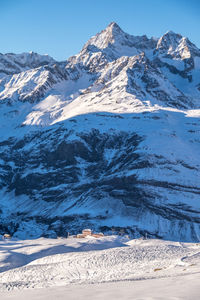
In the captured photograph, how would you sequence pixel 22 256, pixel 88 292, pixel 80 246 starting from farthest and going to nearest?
pixel 80 246, pixel 22 256, pixel 88 292

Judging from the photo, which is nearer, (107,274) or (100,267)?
(107,274)

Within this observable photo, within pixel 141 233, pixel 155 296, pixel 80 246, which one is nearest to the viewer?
pixel 155 296

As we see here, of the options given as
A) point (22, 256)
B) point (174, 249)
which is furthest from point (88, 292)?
point (22, 256)

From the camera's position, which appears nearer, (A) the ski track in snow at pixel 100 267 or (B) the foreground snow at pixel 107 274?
(B) the foreground snow at pixel 107 274

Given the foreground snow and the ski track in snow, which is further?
the ski track in snow

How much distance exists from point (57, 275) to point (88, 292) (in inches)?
465

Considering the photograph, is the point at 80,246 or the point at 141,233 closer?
the point at 80,246

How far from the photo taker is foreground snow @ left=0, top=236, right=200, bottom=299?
24250 mm

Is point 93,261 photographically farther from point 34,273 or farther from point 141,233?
point 141,233

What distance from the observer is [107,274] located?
34.8 metres

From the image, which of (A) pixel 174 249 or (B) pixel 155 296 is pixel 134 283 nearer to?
(B) pixel 155 296

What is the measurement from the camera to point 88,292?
25031 millimetres

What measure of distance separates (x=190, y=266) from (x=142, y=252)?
9.62 meters

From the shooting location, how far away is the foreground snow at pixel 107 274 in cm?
2425
